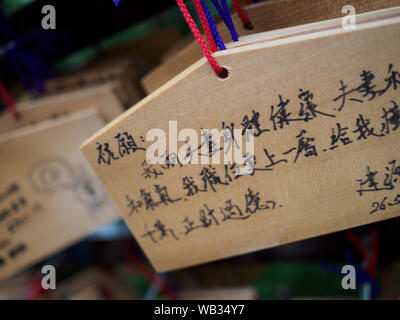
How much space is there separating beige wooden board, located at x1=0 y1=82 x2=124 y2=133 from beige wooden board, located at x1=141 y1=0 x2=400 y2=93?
0.18 metres

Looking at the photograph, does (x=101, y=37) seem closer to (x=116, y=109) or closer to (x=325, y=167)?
(x=116, y=109)

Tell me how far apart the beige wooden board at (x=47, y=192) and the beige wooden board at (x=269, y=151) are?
231 millimetres

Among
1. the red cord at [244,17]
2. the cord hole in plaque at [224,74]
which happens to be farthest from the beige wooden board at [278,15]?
the cord hole in plaque at [224,74]

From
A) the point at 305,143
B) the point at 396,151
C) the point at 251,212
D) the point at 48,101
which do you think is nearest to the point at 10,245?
the point at 48,101

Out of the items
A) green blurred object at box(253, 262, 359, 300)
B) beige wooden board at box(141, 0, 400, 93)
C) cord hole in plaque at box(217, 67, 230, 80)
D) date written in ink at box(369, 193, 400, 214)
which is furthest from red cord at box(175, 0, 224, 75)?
green blurred object at box(253, 262, 359, 300)

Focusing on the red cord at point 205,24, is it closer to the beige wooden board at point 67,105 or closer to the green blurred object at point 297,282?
A: the beige wooden board at point 67,105

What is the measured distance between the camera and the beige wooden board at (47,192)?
0.74m

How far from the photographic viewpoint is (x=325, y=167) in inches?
20.0

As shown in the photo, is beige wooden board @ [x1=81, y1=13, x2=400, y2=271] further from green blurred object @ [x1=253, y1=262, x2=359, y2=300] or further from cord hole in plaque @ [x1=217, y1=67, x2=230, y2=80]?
green blurred object @ [x1=253, y1=262, x2=359, y2=300]

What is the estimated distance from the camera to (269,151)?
1.66 ft

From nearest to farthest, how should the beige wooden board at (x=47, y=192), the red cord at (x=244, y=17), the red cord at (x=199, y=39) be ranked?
the red cord at (x=199, y=39)
the red cord at (x=244, y=17)
the beige wooden board at (x=47, y=192)

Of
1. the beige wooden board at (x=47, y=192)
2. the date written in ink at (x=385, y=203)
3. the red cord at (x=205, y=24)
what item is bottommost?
the date written in ink at (x=385, y=203)

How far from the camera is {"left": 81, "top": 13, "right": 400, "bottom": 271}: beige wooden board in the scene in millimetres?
440

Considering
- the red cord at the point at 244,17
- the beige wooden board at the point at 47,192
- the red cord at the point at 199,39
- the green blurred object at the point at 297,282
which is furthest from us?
the green blurred object at the point at 297,282
